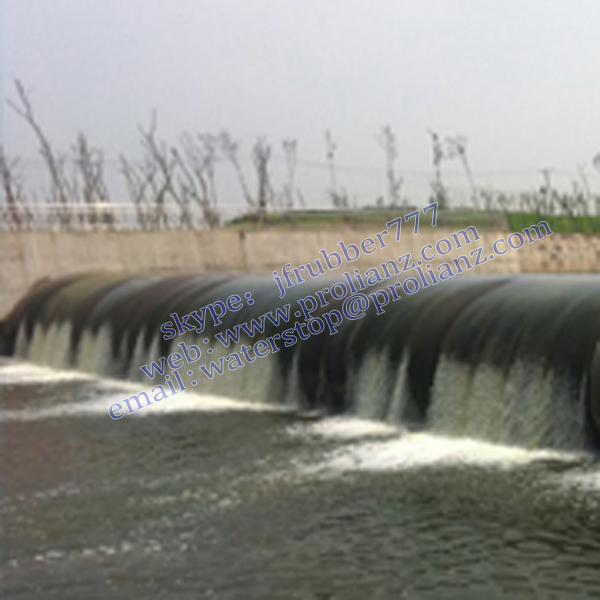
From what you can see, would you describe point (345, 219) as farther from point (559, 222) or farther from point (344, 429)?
point (344, 429)

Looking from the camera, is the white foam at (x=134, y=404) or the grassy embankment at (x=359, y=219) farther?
the grassy embankment at (x=359, y=219)

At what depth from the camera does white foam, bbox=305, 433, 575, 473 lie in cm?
858

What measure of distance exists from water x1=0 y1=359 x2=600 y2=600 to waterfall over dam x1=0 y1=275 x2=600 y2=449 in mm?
355

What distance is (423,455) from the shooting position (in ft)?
29.7

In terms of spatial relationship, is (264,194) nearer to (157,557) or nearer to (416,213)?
(416,213)

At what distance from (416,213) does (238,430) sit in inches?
775

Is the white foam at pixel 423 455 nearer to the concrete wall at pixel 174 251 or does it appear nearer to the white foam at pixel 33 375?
the white foam at pixel 33 375

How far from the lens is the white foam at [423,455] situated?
858 centimetres

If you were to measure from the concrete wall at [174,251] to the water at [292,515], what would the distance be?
38.1 ft

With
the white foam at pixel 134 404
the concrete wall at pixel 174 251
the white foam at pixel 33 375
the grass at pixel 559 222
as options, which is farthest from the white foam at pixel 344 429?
the grass at pixel 559 222

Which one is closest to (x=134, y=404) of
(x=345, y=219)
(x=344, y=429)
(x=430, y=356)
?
(x=344, y=429)

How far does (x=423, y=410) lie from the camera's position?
10.5 metres

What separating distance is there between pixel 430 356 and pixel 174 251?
548 inches

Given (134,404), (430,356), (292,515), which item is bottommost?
(292,515)
